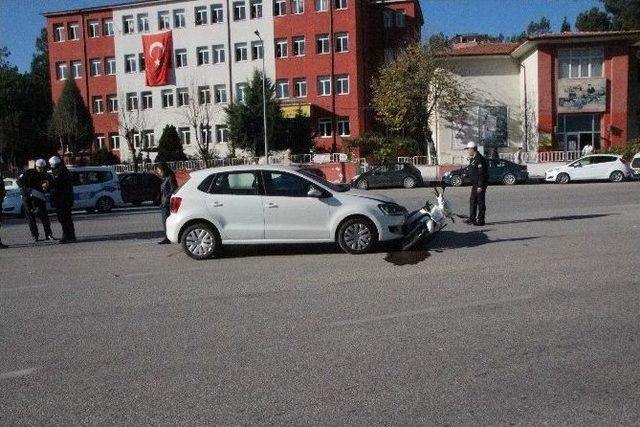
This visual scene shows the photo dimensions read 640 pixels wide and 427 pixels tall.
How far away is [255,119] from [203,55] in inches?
465

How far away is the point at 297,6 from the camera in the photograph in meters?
55.1

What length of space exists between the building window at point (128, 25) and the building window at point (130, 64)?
7.18 feet

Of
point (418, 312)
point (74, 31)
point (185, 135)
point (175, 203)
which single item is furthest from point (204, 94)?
point (418, 312)

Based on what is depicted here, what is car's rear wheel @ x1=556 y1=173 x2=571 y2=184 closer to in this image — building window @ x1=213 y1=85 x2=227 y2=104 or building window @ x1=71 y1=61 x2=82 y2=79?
building window @ x1=213 y1=85 x2=227 y2=104

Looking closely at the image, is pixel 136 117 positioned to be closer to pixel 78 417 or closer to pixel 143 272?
pixel 143 272

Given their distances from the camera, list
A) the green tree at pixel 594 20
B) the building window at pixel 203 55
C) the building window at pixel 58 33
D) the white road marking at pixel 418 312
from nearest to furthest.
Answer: the white road marking at pixel 418 312 < the building window at pixel 203 55 < the building window at pixel 58 33 < the green tree at pixel 594 20

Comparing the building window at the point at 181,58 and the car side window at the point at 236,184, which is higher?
the building window at the point at 181,58

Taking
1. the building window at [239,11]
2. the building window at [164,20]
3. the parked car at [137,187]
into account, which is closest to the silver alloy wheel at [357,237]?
the parked car at [137,187]

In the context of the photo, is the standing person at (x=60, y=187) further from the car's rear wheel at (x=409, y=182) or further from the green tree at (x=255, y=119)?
the green tree at (x=255, y=119)

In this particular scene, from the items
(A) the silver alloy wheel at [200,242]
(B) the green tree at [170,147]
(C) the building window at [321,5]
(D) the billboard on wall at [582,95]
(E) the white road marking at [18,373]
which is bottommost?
(E) the white road marking at [18,373]

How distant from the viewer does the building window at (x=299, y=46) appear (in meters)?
55.3

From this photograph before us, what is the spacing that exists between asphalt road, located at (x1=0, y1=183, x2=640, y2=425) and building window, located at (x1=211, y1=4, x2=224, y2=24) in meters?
48.9

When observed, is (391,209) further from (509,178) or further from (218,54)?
(218,54)

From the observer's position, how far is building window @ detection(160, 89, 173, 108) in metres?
59.5
